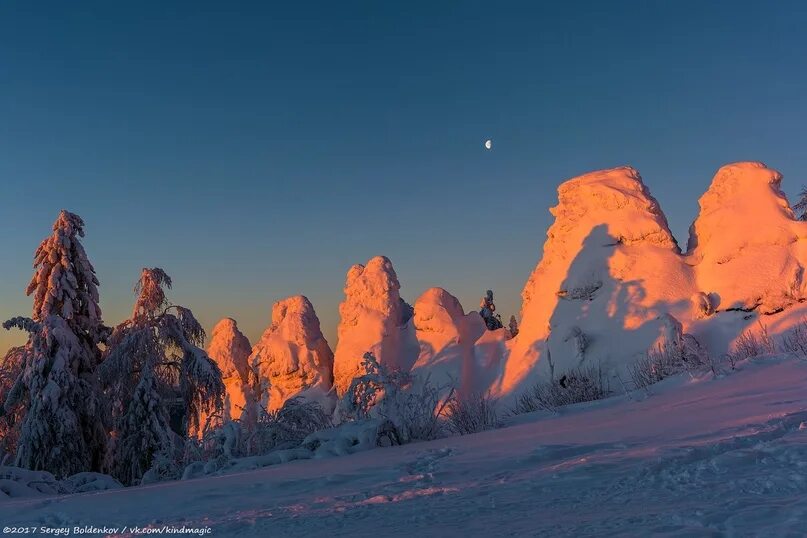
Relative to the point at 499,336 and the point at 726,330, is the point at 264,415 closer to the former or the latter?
the point at 726,330

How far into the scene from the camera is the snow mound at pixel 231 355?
3560 cm

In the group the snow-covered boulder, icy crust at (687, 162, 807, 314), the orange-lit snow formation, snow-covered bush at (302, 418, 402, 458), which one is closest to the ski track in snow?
snow-covered bush at (302, 418, 402, 458)

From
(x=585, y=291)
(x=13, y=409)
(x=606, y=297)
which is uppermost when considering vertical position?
(x=585, y=291)

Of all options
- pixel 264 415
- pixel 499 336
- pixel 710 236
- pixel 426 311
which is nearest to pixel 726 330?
pixel 710 236

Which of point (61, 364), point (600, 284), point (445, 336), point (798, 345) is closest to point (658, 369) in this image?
point (798, 345)

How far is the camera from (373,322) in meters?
33.5

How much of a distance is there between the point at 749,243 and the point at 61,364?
83.2 feet

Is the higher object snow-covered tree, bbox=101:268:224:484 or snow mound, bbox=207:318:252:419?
snow mound, bbox=207:318:252:419

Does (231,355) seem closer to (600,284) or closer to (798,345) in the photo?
(600,284)

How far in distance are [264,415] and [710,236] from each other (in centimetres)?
2431

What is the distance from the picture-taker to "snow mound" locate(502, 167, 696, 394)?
83.8 ft

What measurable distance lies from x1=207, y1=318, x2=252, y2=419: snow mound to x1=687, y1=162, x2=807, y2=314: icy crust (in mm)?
25548

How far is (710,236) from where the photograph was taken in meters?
27.0

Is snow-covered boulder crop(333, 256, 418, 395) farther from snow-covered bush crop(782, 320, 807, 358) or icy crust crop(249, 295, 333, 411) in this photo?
snow-covered bush crop(782, 320, 807, 358)
